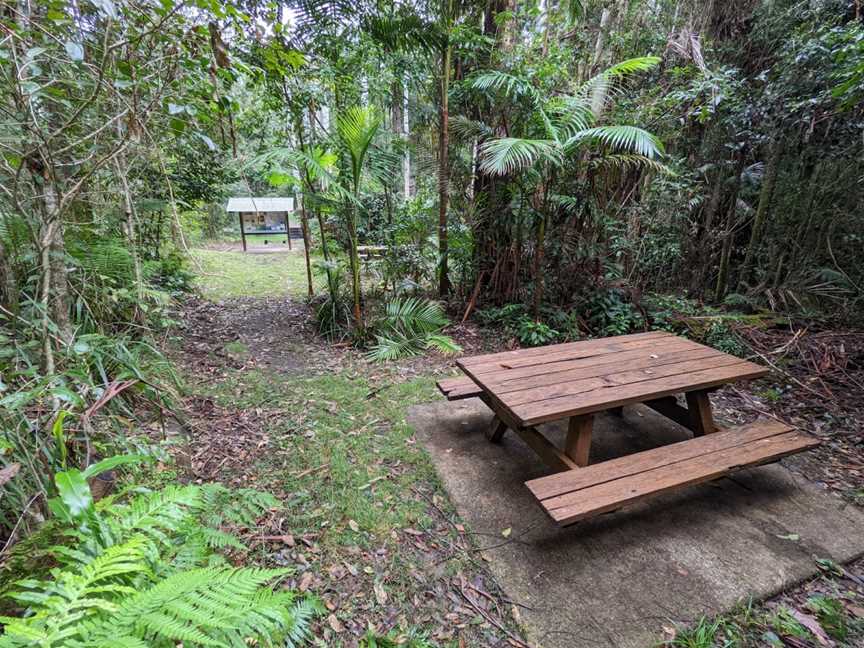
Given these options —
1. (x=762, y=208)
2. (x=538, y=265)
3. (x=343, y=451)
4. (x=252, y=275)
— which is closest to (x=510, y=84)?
(x=538, y=265)

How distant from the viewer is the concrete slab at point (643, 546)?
151cm

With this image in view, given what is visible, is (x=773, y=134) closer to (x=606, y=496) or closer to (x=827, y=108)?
(x=827, y=108)

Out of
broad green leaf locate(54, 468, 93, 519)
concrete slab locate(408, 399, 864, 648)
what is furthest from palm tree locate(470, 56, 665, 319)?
broad green leaf locate(54, 468, 93, 519)

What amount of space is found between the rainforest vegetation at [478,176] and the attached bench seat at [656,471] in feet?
4.30

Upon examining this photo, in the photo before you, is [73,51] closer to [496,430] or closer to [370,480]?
[370,480]

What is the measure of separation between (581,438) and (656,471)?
0.36 m

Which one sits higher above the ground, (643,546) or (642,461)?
(642,461)

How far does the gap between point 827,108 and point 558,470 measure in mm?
4589

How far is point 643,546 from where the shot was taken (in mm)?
1802

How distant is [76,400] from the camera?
49.6 inches

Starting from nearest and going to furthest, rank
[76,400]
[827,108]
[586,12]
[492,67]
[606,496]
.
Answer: [76,400] < [606,496] < [827,108] < [492,67] < [586,12]

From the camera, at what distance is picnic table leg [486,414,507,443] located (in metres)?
2.53

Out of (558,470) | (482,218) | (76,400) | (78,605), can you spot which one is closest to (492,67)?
(482,218)

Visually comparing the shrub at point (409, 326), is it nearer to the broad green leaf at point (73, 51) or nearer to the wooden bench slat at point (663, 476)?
the wooden bench slat at point (663, 476)
